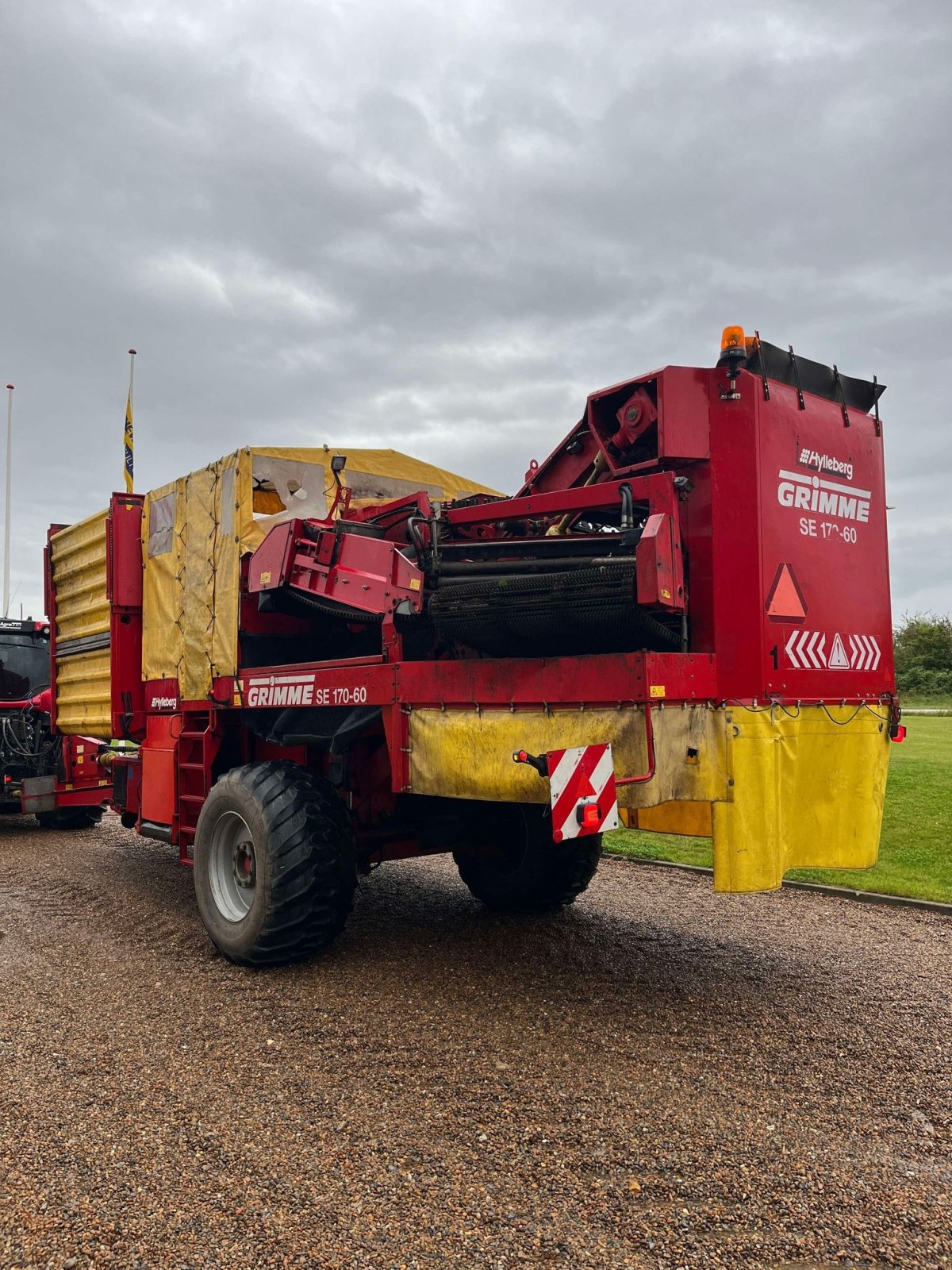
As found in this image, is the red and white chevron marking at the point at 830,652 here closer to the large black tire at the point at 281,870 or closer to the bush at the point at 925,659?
the large black tire at the point at 281,870

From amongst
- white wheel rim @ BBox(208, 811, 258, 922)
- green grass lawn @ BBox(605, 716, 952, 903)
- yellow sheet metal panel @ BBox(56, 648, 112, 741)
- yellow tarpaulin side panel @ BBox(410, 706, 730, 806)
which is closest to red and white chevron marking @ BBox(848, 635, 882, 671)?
yellow tarpaulin side panel @ BBox(410, 706, 730, 806)

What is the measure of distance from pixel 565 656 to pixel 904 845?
20.5 feet

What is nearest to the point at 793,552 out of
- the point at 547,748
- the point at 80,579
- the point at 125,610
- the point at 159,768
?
the point at 547,748

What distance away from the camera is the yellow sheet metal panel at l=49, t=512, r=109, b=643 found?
760 centimetres

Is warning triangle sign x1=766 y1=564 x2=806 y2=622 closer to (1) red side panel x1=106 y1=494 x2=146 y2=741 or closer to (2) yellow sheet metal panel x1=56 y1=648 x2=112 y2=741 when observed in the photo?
(1) red side panel x1=106 y1=494 x2=146 y2=741

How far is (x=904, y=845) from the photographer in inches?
357

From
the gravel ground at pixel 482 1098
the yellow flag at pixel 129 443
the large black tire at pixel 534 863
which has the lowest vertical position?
the gravel ground at pixel 482 1098

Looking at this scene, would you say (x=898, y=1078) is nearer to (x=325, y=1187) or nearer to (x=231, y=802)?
(x=325, y=1187)

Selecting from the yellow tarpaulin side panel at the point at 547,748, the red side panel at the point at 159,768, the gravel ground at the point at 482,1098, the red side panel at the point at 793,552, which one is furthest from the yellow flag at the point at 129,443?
the red side panel at the point at 793,552

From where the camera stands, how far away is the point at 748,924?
6457 millimetres

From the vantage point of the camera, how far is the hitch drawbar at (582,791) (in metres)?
3.98

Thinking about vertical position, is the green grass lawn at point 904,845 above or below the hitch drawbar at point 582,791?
below

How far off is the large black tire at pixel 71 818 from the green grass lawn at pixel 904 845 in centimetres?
574

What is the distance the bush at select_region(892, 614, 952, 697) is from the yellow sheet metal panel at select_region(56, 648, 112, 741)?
3689cm
